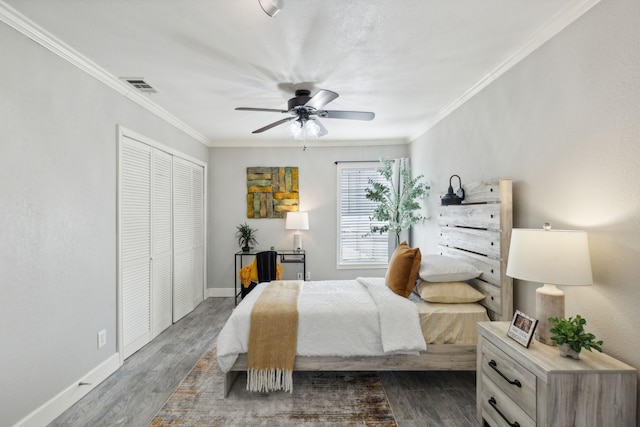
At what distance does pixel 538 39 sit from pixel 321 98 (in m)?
1.55

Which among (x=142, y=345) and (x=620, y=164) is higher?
(x=620, y=164)

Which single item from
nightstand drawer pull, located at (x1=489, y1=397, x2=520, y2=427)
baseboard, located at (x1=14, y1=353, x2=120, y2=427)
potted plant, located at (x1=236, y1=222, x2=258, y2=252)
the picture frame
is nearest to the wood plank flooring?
baseboard, located at (x1=14, y1=353, x2=120, y2=427)

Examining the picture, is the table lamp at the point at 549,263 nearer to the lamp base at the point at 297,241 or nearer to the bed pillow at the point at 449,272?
the bed pillow at the point at 449,272

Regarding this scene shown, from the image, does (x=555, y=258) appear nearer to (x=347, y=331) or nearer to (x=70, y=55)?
(x=347, y=331)

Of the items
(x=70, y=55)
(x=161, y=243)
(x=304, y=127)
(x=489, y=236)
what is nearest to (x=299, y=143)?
(x=304, y=127)

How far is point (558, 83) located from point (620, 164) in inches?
27.3

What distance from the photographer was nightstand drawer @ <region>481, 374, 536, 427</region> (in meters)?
1.64

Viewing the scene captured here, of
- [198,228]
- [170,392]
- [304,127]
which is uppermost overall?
[304,127]

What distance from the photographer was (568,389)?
144 centimetres

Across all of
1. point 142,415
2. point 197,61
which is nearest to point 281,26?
point 197,61

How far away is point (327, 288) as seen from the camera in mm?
3223

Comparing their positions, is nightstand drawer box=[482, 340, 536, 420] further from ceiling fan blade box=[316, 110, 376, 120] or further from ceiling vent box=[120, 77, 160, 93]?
ceiling vent box=[120, 77, 160, 93]

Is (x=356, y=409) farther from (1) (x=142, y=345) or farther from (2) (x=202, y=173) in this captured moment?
(2) (x=202, y=173)

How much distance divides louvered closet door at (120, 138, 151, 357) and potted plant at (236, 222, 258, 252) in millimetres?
1791
